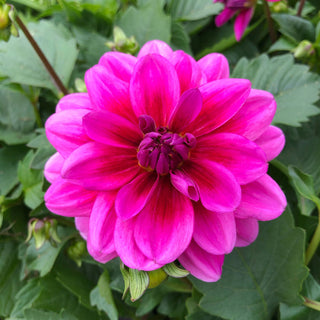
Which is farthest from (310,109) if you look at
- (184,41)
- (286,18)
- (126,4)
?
(126,4)

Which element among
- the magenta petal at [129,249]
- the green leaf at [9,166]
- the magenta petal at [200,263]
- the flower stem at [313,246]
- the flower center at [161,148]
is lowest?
the green leaf at [9,166]

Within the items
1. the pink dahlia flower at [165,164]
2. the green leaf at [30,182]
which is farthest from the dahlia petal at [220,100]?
the green leaf at [30,182]

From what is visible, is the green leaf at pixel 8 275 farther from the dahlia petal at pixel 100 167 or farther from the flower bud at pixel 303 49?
the flower bud at pixel 303 49

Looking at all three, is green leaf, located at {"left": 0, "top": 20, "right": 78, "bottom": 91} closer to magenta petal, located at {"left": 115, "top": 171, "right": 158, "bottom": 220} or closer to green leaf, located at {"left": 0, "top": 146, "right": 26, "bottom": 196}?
green leaf, located at {"left": 0, "top": 146, "right": 26, "bottom": 196}

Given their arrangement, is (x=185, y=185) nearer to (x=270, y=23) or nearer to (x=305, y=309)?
(x=305, y=309)

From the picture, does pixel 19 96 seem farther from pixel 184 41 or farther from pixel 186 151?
pixel 186 151

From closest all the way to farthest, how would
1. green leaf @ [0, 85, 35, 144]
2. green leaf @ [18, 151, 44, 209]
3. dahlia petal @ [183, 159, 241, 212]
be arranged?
dahlia petal @ [183, 159, 241, 212], green leaf @ [18, 151, 44, 209], green leaf @ [0, 85, 35, 144]

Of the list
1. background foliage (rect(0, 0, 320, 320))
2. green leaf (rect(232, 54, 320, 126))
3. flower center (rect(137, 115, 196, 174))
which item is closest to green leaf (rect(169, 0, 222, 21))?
background foliage (rect(0, 0, 320, 320))
